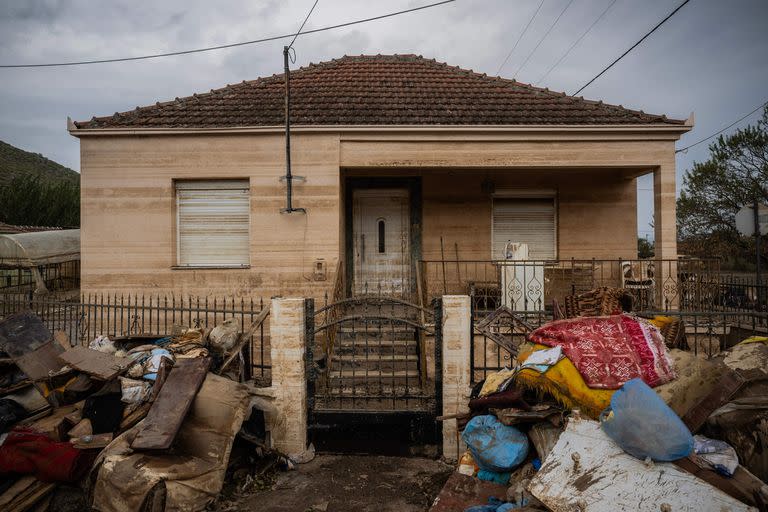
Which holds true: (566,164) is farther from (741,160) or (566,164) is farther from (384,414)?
(741,160)

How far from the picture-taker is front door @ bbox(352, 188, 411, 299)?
10.2m

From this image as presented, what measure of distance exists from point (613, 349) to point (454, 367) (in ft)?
6.08

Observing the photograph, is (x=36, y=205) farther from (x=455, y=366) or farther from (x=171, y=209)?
(x=455, y=366)

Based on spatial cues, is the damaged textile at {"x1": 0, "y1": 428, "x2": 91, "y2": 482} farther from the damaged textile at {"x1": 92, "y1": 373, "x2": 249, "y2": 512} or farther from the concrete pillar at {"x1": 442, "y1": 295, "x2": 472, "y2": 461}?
the concrete pillar at {"x1": 442, "y1": 295, "x2": 472, "y2": 461}

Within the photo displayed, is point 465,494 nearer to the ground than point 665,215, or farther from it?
nearer to the ground

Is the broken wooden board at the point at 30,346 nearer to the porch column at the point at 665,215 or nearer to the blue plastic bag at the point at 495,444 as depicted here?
the blue plastic bag at the point at 495,444

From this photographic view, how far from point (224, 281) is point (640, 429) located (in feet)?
24.5

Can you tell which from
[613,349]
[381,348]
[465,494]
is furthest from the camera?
[381,348]

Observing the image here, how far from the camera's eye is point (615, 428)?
10.8 feet

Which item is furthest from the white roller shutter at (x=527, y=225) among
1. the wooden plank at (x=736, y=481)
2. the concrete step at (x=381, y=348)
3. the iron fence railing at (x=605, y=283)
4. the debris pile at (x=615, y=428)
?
the wooden plank at (x=736, y=481)

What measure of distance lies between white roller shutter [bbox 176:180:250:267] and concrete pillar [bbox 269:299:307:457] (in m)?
3.90

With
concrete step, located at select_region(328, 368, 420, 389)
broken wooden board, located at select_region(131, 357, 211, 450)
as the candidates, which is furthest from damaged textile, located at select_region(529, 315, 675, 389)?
broken wooden board, located at select_region(131, 357, 211, 450)

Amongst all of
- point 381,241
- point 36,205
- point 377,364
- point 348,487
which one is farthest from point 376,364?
point 36,205

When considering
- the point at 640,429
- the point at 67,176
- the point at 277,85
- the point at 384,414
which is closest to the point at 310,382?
the point at 384,414
